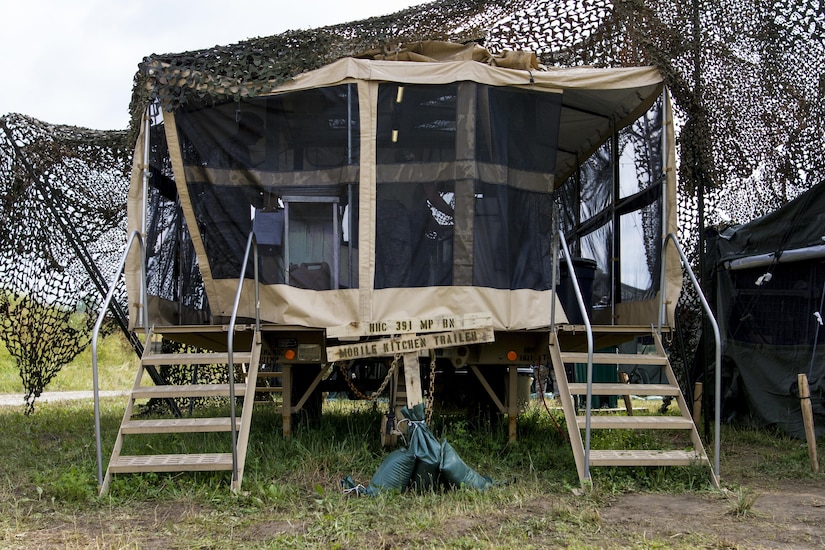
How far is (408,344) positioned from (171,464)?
71.4 inches

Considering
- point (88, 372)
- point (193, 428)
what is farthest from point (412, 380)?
point (88, 372)

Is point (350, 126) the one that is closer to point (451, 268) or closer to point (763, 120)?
point (451, 268)

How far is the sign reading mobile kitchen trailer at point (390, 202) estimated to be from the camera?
6188 mm

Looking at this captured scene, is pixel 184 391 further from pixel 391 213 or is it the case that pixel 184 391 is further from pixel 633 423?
pixel 633 423

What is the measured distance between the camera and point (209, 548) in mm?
4172

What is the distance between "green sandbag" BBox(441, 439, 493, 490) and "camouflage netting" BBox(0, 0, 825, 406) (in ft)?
10.2

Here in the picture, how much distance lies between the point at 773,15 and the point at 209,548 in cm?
717

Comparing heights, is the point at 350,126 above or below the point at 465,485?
above

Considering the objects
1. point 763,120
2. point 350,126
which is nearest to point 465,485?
point 350,126

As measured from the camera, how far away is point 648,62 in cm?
685

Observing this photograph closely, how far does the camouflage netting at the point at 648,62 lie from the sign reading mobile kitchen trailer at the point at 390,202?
0.30 metres

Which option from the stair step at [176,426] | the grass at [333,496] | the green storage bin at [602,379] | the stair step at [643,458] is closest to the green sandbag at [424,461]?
the grass at [333,496]

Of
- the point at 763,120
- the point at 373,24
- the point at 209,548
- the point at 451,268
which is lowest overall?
the point at 209,548

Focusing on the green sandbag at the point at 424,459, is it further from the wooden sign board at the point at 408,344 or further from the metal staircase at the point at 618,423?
the metal staircase at the point at 618,423
